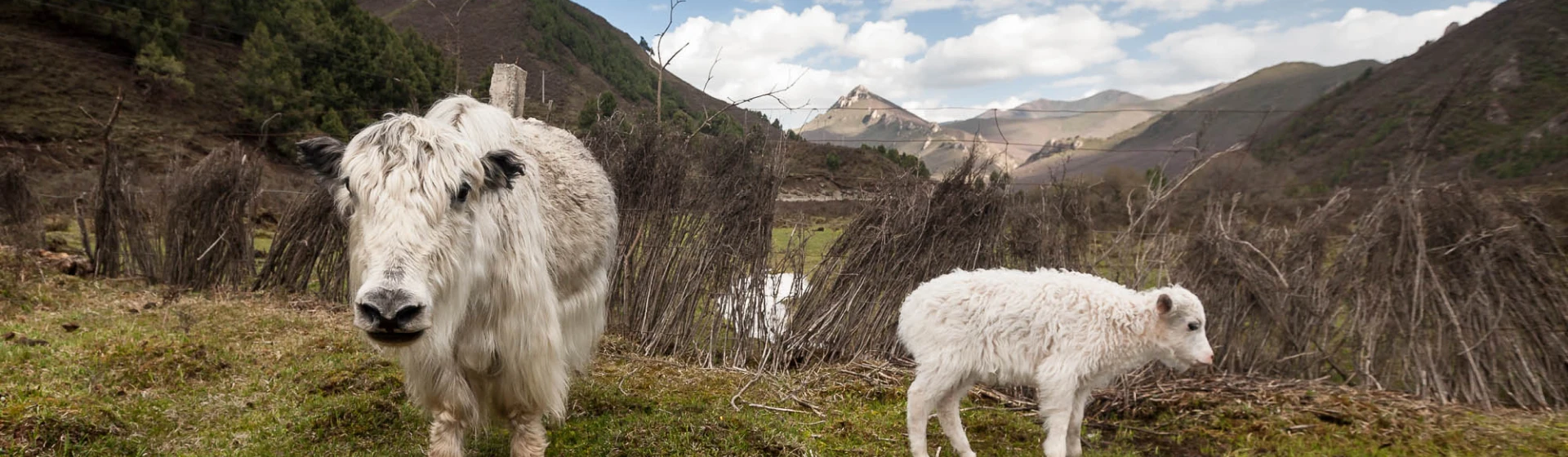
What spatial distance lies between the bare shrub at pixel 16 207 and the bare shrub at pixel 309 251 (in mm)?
3173

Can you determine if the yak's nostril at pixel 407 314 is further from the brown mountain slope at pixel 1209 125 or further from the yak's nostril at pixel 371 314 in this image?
the brown mountain slope at pixel 1209 125

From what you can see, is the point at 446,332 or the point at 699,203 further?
the point at 699,203

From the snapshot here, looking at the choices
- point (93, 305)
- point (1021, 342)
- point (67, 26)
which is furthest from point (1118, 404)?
point (67, 26)

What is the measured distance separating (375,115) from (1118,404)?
3664 centimetres

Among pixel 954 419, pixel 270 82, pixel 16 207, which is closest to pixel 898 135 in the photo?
pixel 954 419

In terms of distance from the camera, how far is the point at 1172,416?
501 centimetres

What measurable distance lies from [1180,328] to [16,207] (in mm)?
12637

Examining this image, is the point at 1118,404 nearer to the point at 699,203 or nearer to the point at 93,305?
the point at 699,203

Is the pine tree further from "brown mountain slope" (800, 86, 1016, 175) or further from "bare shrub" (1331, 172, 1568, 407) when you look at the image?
"bare shrub" (1331, 172, 1568, 407)

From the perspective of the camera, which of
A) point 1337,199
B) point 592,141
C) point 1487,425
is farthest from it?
point 592,141

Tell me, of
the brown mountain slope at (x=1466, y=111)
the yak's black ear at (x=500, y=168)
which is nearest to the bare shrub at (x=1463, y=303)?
the brown mountain slope at (x=1466, y=111)

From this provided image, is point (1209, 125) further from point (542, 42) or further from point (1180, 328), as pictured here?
point (542, 42)

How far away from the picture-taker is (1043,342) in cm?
406

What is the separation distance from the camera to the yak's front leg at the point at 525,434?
11.4ft
